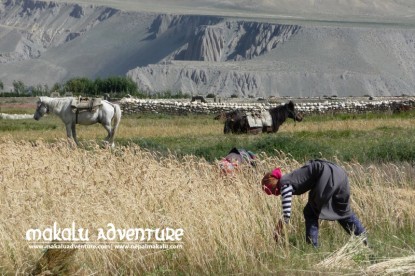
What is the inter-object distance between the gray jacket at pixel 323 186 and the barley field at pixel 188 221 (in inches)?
18.4

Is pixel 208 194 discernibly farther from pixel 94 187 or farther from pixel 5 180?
pixel 5 180

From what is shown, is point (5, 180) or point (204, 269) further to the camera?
point (5, 180)

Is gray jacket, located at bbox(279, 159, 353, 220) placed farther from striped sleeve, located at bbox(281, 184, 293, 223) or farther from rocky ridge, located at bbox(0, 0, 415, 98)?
rocky ridge, located at bbox(0, 0, 415, 98)

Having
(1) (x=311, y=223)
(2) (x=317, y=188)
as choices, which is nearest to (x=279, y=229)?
(1) (x=311, y=223)

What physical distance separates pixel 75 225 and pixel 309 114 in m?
34.6

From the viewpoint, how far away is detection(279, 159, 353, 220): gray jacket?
35.6 ft

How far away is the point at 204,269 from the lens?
410 inches

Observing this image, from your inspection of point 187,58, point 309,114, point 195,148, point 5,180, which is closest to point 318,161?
point 5,180

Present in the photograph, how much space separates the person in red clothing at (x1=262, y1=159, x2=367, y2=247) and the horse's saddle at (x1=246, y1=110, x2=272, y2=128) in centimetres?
1960

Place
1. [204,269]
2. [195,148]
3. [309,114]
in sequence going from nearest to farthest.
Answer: [204,269] → [195,148] → [309,114]

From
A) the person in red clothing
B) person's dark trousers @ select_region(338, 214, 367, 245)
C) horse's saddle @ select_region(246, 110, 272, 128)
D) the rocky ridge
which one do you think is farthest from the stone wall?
the rocky ridge

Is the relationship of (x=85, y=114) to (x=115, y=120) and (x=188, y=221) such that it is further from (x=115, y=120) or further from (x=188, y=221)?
(x=188, y=221)

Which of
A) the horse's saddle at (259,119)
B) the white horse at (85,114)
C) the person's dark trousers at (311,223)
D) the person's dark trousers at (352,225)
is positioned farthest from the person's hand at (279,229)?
the horse's saddle at (259,119)

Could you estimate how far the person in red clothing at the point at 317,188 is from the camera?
1080 cm
